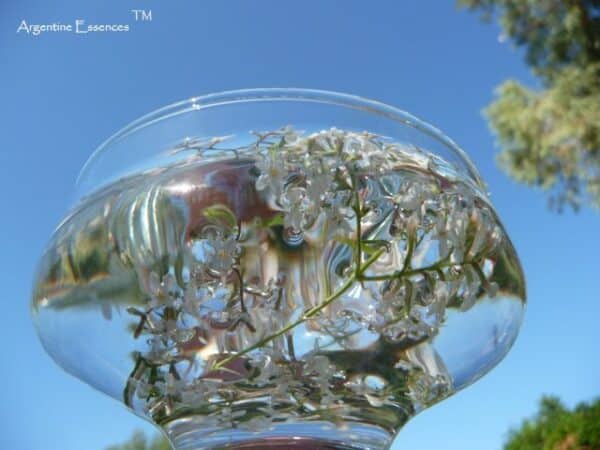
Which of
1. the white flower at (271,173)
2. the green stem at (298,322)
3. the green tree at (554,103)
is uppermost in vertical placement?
the green tree at (554,103)

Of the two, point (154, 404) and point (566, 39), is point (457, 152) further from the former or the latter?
point (566, 39)

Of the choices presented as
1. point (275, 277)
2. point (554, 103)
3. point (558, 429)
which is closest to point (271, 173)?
point (275, 277)

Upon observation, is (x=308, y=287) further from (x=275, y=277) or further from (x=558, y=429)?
(x=558, y=429)

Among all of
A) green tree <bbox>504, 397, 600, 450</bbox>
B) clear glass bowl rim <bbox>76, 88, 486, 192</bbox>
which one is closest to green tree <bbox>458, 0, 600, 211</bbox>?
green tree <bbox>504, 397, 600, 450</bbox>

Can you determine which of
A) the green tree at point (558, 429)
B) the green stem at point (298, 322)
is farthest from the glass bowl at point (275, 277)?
the green tree at point (558, 429)

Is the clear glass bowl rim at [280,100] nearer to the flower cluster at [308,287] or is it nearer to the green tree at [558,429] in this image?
the flower cluster at [308,287]

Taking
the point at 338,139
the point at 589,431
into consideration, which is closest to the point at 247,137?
the point at 338,139
